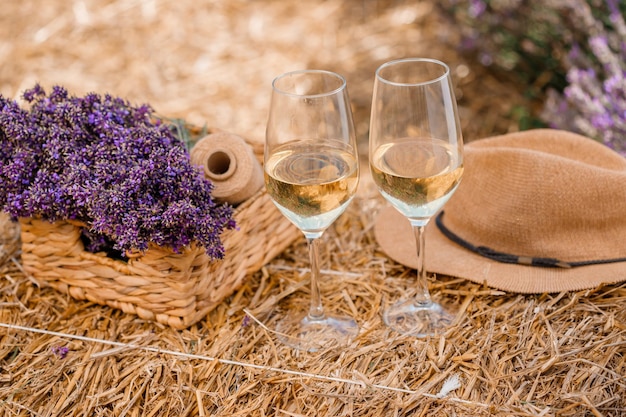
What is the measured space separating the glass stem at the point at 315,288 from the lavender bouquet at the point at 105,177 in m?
0.19

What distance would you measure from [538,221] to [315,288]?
566 millimetres

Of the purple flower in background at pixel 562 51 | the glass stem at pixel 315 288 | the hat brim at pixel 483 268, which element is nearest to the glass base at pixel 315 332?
the glass stem at pixel 315 288

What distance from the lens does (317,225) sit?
1455 millimetres

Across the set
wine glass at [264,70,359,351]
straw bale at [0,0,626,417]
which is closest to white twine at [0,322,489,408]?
straw bale at [0,0,626,417]

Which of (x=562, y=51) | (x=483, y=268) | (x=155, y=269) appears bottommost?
(x=562, y=51)

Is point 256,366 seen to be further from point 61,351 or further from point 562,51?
point 562,51

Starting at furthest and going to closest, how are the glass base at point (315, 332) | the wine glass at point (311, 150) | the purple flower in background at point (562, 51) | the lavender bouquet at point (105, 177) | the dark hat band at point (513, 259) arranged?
the purple flower in background at point (562, 51), the dark hat band at point (513, 259), the glass base at point (315, 332), the lavender bouquet at point (105, 177), the wine glass at point (311, 150)

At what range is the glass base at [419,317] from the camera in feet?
5.24

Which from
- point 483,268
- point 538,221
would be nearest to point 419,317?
point 483,268

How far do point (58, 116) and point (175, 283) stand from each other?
0.49m

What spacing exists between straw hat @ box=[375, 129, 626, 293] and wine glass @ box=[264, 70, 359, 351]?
0.49 m

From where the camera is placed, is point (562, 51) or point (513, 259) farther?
point (562, 51)

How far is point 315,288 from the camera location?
1.63m

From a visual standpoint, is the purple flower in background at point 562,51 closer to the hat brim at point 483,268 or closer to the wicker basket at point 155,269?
the hat brim at point 483,268
